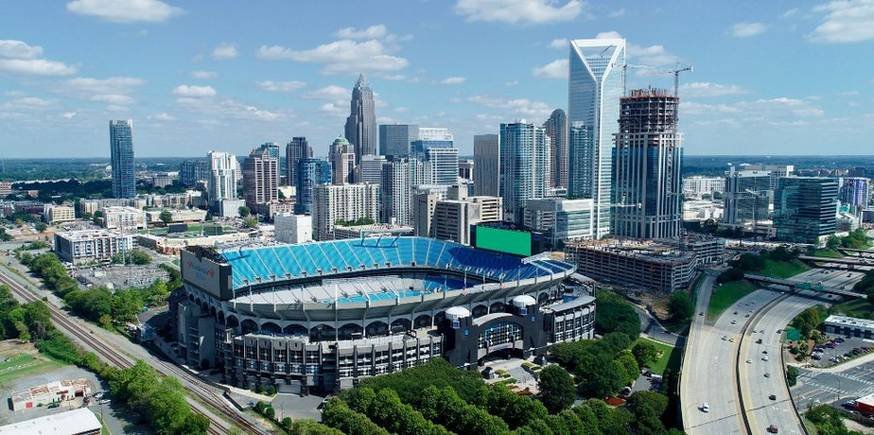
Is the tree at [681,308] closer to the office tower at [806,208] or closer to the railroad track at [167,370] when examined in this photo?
the railroad track at [167,370]

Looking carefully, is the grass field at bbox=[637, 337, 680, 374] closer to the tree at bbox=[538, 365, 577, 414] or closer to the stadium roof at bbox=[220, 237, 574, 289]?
the stadium roof at bbox=[220, 237, 574, 289]

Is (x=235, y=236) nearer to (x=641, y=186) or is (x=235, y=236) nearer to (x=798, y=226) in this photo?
(x=641, y=186)

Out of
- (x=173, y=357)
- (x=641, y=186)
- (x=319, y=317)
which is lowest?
(x=173, y=357)

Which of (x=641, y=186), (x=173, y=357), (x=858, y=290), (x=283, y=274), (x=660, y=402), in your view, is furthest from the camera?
(x=641, y=186)

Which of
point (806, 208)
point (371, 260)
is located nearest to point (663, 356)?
point (371, 260)

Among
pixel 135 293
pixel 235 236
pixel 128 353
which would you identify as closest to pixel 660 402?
pixel 128 353

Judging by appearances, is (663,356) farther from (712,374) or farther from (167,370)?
(167,370)
